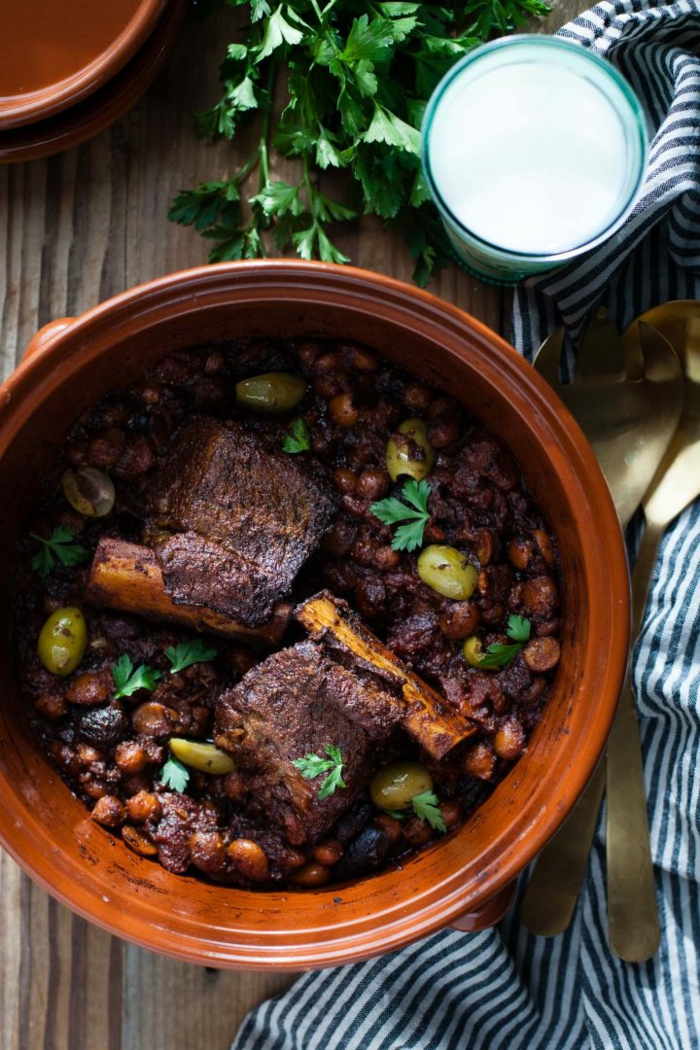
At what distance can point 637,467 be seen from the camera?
3.09 metres

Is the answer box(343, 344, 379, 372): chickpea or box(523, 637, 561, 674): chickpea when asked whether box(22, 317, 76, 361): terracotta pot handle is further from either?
box(523, 637, 561, 674): chickpea

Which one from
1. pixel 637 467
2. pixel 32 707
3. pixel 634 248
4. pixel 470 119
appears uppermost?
pixel 470 119

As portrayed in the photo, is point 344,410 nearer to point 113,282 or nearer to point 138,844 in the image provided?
point 113,282

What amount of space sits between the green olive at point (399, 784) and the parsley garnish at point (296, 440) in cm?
93

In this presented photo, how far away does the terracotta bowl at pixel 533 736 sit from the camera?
2.63m

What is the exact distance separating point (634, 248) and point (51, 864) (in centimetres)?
238

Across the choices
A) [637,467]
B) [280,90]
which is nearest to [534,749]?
[637,467]

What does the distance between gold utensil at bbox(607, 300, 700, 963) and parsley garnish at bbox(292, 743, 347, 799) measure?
86cm

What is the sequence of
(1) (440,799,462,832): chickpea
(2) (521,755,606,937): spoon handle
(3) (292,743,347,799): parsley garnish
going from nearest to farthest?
(3) (292,743,347,799): parsley garnish
(1) (440,799,462,832): chickpea
(2) (521,755,606,937): spoon handle

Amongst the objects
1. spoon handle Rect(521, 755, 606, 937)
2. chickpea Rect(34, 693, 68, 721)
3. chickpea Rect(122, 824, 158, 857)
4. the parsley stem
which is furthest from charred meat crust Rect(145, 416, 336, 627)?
spoon handle Rect(521, 755, 606, 937)

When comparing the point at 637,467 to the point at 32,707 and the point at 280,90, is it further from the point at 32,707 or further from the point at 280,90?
the point at 32,707

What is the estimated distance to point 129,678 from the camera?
2.97 metres

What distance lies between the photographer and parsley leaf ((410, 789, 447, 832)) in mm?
2883

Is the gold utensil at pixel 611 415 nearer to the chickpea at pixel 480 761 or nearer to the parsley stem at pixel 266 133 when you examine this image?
the chickpea at pixel 480 761
